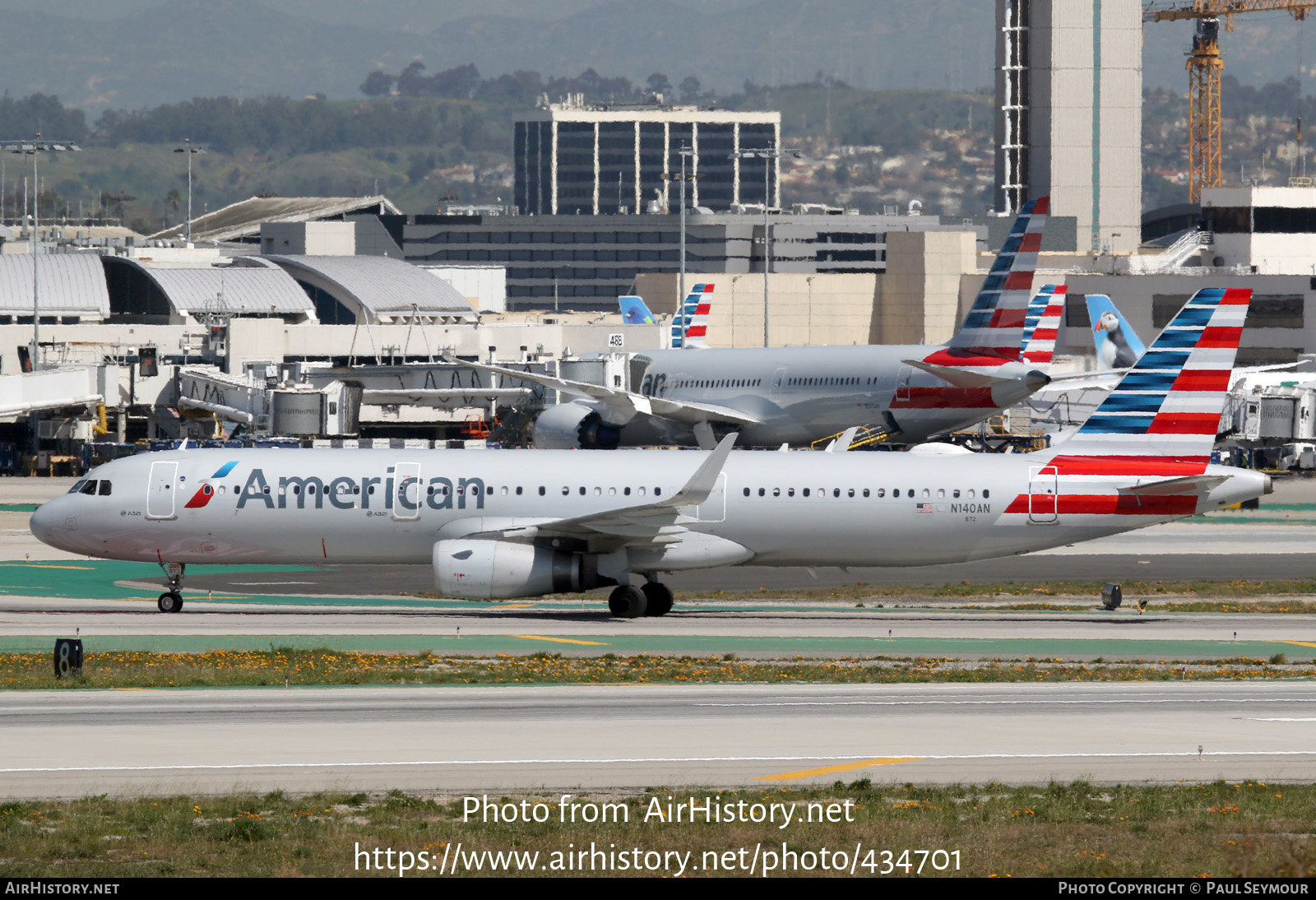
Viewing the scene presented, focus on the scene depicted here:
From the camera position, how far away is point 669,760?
72.6ft

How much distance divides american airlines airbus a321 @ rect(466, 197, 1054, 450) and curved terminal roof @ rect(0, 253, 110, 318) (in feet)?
158

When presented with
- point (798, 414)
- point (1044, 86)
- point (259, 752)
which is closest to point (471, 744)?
point (259, 752)

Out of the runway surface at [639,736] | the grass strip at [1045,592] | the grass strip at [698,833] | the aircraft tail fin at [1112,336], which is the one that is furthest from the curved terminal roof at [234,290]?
the grass strip at [698,833]

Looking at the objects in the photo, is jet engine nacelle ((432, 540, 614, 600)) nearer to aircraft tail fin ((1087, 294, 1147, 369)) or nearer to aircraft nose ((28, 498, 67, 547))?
aircraft nose ((28, 498, 67, 547))

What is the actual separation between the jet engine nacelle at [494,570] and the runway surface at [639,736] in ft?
33.3

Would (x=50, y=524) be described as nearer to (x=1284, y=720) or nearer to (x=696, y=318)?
(x=1284, y=720)

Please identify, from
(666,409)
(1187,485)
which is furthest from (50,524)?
(666,409)

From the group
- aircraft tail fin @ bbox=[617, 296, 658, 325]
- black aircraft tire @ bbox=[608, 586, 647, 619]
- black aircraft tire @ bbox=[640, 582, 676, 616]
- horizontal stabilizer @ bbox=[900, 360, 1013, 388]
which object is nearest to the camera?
black aircraft tire @ bbox=[608, 586, 647, 619]

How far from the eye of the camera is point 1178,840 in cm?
1783

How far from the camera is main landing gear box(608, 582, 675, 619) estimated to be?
39.9m

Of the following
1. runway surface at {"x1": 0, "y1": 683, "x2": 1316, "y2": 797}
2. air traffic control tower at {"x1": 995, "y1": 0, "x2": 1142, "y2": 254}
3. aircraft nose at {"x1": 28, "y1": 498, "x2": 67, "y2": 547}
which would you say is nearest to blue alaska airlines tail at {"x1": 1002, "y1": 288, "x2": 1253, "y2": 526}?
runway surface at {"x1": 0, "y1": 683, "x2": 1316, "y2": 797}

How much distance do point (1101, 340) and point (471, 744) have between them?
3315 inches

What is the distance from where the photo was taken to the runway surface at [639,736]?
21.1 metres

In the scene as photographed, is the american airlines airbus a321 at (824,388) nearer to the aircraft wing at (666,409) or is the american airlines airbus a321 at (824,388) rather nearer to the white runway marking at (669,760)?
the aircraft wing at (666,409)
